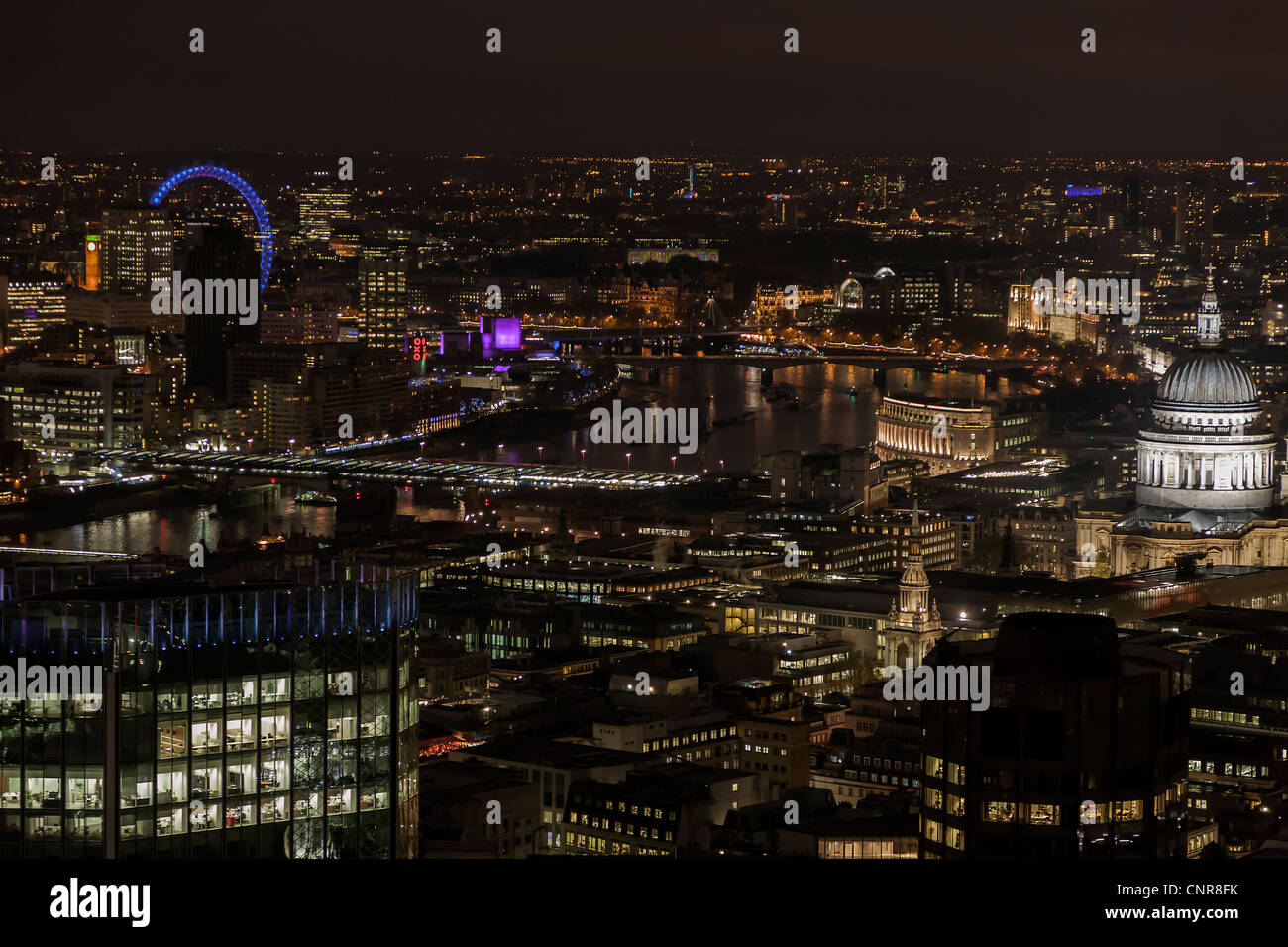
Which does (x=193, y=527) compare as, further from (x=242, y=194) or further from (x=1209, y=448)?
(x=242, y=194)

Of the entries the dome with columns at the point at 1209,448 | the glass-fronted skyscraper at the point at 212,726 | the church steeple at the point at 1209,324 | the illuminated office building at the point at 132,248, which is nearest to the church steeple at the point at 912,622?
the dome with columns at the point at 1209,448

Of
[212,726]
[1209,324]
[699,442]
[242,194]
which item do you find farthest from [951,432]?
[212,726]

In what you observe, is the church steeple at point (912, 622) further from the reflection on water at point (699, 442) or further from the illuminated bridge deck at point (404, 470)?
the illuminated bridge deck at point (404, 470)

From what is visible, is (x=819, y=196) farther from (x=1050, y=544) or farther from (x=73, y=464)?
(x=1050, y=544)

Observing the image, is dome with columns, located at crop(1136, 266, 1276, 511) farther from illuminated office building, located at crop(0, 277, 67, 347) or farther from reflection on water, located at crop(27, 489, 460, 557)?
illuminated office building, located at crop(0, 277, 67, 347)
